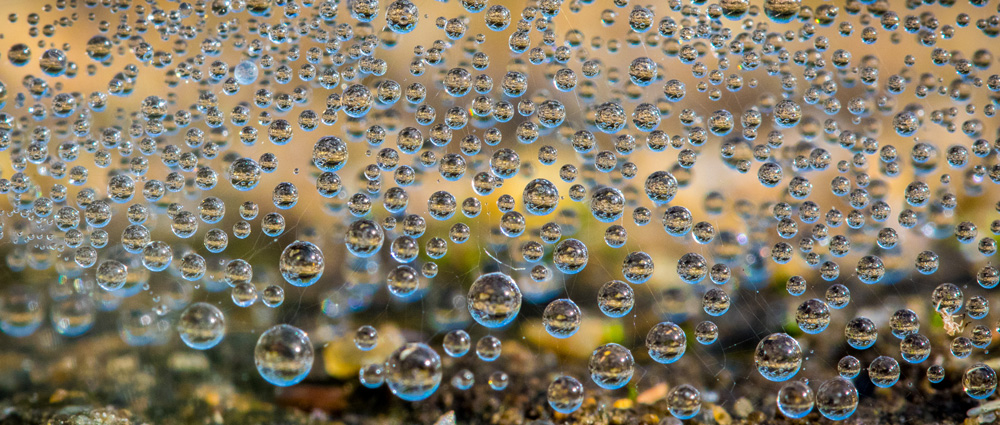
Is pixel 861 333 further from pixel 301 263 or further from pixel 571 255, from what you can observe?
pixel 301 263

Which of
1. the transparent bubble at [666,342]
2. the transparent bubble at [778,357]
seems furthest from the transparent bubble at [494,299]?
the transparent bubble at [778,357]

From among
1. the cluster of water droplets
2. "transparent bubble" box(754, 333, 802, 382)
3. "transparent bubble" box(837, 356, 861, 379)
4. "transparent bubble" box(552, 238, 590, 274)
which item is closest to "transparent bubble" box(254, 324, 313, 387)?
the cluster of water droplets

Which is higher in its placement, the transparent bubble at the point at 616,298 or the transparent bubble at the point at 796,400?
the transparent bubble at the point at 616,298

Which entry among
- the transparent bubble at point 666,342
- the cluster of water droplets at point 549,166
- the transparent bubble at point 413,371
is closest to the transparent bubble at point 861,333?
the cluster of water droplets at point 549,166

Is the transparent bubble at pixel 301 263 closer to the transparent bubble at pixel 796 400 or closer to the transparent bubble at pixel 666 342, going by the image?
the transparent bubble at pixel 666 342

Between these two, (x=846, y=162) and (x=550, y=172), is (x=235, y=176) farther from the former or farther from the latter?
(x=846, y=162)

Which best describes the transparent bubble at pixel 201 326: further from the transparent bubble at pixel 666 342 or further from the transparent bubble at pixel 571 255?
the transparent bubble at pixel 666 342

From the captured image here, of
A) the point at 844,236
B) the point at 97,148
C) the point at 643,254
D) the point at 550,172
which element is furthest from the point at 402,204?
the point at 844,236

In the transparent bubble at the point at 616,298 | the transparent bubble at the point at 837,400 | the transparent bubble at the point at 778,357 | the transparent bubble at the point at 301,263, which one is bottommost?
the transparent bubble at the point at 837,400

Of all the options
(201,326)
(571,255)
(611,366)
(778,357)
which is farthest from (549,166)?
(201,326)

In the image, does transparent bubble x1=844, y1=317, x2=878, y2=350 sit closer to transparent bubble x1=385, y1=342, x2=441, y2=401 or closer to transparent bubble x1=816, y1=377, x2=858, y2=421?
transparent bubble x1=816, y1=377, x2=858, y2=421
